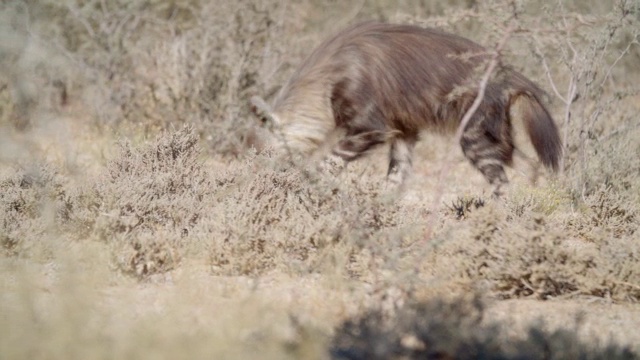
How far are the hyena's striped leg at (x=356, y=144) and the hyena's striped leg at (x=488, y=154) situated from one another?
594mm

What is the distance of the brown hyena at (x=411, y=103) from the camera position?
5879 millimetres

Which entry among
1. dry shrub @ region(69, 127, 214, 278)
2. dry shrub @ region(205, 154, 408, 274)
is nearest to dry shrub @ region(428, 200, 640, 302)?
dry shrub @ region(205, 154, 408, 274)

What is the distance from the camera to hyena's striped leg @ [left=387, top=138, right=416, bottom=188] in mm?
6441

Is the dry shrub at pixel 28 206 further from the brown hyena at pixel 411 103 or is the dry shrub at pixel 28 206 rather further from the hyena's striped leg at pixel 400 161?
the hyena's striped leg at pixel 400 161

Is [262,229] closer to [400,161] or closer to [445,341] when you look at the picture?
[445,341]

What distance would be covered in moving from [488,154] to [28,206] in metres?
3.06

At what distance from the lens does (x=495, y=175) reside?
6.03 meters

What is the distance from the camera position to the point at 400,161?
21.5 ft

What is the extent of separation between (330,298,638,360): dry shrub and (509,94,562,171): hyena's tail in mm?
3087

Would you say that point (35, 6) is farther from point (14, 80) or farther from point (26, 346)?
point (26, 346)

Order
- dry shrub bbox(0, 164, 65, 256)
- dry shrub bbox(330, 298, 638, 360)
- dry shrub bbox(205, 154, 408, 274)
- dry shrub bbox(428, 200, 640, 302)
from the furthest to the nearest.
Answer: dry shrub bbox(0, 164, 65, 256) < dry shrub bbox(205, 154, 408, 274) < dry shrub bbox(428, 200, 640, 302) < dry shrub bbox(330, 298, 638, 360)

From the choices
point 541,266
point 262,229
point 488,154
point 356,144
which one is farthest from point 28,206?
point 488,154

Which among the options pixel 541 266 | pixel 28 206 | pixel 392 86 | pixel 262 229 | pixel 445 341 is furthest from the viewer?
pixel 392 86

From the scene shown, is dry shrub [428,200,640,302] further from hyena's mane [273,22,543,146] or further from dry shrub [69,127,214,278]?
hyena's mane [273,22,543,146]
